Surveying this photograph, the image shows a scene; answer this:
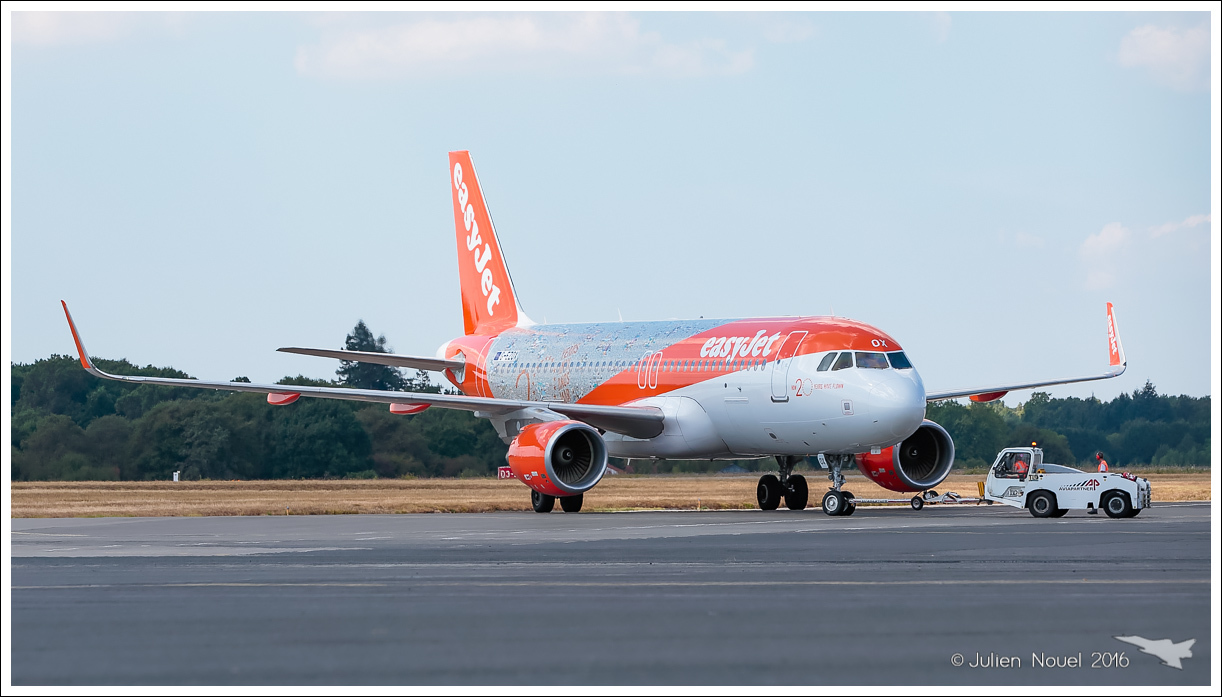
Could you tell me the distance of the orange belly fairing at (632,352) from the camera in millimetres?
30766

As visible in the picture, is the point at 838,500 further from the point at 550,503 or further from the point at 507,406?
the point at 507,406

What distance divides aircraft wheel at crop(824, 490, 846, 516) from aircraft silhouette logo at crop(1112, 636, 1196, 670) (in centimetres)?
1949

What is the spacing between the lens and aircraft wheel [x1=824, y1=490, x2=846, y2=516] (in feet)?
96.9

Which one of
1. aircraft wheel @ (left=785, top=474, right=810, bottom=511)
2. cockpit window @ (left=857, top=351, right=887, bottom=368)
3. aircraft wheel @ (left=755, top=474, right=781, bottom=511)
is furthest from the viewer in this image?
aircraft wheel @ (left=785, top=474, right=810, bottom=511)

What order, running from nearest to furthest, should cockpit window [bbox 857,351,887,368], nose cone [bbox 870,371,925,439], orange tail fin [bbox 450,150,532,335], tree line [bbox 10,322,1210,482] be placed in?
nose cone [bbox 870,371,925,439] < cockpit window [bbox 857,351,887,368] < orange tail fin [bbox 450,150,532,335] < tree line [bbox 10,322,1210,482]

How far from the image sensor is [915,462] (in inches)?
1329

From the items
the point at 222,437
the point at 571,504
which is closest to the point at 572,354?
the point at 571,504

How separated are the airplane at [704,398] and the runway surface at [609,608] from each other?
748 cm

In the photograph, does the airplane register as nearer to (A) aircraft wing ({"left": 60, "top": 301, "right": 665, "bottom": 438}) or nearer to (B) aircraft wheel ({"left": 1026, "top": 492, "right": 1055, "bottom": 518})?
(A) aircraft wing ({"left": 60, "top": 301, "right": 665, "bottom": 438})

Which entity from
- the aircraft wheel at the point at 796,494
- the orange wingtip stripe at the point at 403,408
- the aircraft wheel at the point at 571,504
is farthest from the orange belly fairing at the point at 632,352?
the aircraft wheel at the point at 796,494

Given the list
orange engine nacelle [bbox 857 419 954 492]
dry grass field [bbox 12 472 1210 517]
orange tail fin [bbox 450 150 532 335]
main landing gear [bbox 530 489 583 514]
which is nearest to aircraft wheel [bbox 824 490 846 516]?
orange engine nacelle [bbox 857 419 954 492]

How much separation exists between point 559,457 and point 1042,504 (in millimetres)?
9191

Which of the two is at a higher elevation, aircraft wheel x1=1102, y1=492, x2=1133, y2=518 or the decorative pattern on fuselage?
the decorative pattern on fuselage

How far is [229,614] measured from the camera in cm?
1172
